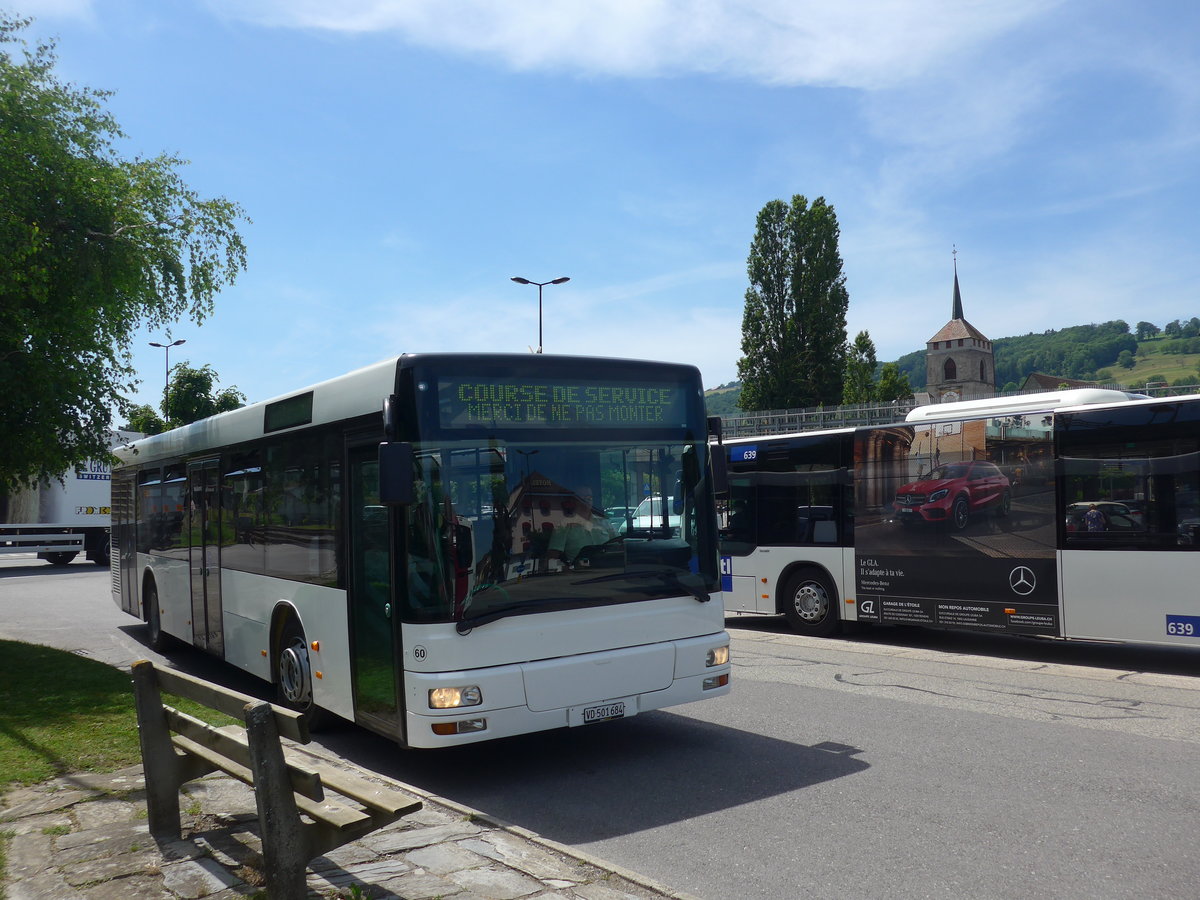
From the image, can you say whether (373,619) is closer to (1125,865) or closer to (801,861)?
(801,861)

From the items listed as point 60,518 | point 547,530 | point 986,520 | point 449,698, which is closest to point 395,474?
point 547,530

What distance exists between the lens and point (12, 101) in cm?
1286

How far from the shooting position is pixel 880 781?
6.41 m

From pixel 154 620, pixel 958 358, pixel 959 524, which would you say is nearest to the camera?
pixel 959 524

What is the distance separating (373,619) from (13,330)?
761 centimetres

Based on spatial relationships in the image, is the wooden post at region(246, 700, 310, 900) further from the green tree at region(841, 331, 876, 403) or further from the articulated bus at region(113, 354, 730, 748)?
the green tree at region(841, 331, 876, 403)

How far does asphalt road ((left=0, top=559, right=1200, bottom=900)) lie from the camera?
16.0 feet

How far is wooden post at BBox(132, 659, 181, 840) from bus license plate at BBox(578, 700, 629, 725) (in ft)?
8.16

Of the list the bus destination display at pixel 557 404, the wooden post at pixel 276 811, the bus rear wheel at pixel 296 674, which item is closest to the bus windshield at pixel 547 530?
the bus destination display at pixel 557 404

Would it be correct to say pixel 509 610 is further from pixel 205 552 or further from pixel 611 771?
pixel 205 552

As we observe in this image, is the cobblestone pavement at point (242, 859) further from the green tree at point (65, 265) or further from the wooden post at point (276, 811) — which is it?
the green tree at point (65, 265)

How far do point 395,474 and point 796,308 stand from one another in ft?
206

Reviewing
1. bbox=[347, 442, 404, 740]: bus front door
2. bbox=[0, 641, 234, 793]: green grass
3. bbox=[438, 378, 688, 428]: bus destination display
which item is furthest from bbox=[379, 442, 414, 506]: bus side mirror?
bbox=[0, 641, 234, 793]: green grass

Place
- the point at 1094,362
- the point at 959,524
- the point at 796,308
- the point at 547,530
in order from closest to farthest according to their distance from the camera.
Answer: the point at 547,530 < the point at 959,524 < the point at 796,308 < the point at 1094,362
